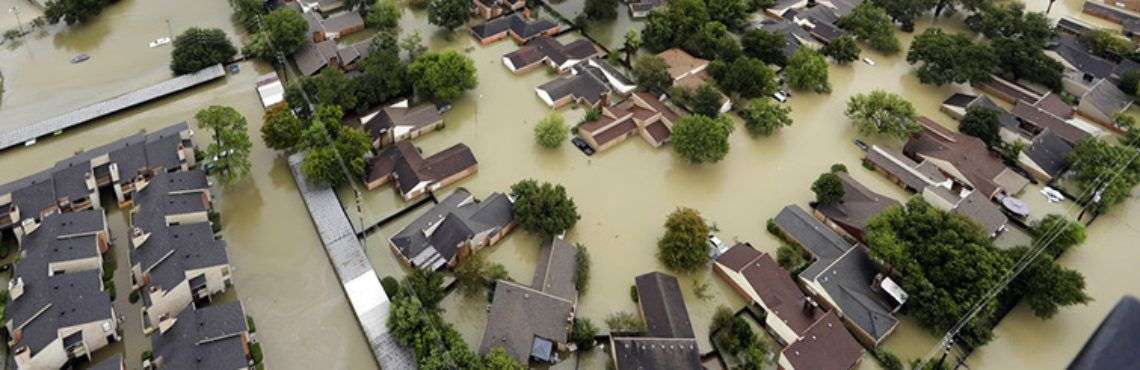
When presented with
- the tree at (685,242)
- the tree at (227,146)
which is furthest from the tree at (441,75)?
the tree at (685,242)

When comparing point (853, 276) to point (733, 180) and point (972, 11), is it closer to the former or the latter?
point (733, 180)

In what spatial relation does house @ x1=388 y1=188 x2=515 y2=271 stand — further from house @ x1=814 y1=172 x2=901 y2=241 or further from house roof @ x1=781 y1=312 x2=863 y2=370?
house @ x1=814 y1=172 x2=901 y2=241

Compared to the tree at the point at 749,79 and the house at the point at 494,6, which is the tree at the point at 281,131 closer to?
the house at the point at 494,6

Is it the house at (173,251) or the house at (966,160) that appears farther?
the house at (966,160)

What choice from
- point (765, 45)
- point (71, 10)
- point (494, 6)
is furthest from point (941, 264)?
point (71, 10)

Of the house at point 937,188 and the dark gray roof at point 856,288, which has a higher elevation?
the house at point 937,188
